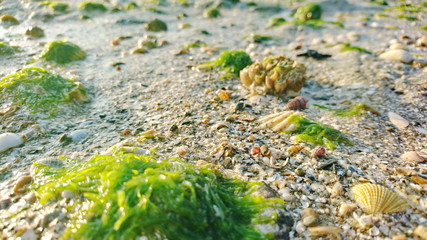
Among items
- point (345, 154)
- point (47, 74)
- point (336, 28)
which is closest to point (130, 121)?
point (47, 74)

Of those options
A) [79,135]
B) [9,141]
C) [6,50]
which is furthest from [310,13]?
[9,141]

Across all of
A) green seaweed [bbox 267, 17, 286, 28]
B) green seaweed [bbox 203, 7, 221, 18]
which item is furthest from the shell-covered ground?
green seaweed [bbox 203, 7, 221, 18]

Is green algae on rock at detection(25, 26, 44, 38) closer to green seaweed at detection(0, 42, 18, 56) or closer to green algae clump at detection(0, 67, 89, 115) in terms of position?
green seaweed at detection(0, 42, 18, 56)

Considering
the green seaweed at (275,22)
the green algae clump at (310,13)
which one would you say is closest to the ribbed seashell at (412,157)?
the green seaweed at (275,22)

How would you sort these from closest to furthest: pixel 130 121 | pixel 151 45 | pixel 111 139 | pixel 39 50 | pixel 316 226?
1. pixel 316 226
2. pixel 111 139
3. pixel 130 121
4. pixel 39 50
5. pixel 151 45

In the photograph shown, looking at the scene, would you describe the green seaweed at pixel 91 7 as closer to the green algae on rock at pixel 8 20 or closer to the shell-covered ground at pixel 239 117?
the shell-covered ground at pixel 239 117

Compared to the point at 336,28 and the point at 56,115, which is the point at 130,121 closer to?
the point at 56,115
